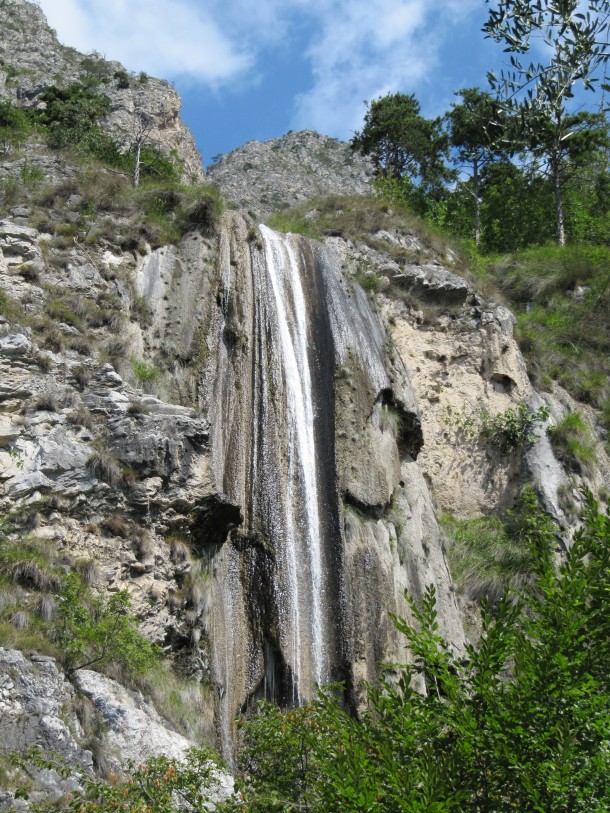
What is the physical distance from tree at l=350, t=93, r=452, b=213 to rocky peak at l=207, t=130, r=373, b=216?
29.8 ft

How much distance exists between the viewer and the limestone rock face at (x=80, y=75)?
42.1 metres

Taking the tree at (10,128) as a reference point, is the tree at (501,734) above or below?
below

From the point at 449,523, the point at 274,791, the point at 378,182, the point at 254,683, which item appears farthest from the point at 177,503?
the point at 378,182

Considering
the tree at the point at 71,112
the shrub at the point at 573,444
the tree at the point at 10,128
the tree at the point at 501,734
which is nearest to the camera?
the tree at the point at 501,734

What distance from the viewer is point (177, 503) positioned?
42.5ft

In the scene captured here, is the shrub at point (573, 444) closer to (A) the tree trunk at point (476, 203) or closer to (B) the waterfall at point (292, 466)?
(B) the waterfall at point (292, 466)

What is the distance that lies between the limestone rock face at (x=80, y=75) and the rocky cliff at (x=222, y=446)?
2138 centimetres

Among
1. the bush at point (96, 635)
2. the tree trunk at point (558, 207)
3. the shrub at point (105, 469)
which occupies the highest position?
the tree trunk at point (558, 207)

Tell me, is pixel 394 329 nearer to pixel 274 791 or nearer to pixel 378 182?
pixel 378 182

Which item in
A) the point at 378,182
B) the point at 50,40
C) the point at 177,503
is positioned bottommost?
the point at 177,503

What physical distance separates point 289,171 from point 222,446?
42722mm

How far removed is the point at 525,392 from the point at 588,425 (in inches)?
66.0

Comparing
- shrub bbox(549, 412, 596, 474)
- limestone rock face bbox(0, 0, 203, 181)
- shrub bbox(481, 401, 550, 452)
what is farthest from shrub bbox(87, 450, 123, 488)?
limestone rock face bbox(0, 0, 203, 181)

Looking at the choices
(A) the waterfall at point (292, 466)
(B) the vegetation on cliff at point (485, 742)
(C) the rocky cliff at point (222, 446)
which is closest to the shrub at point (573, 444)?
(C) the rocky cliff at point (222, 446)
